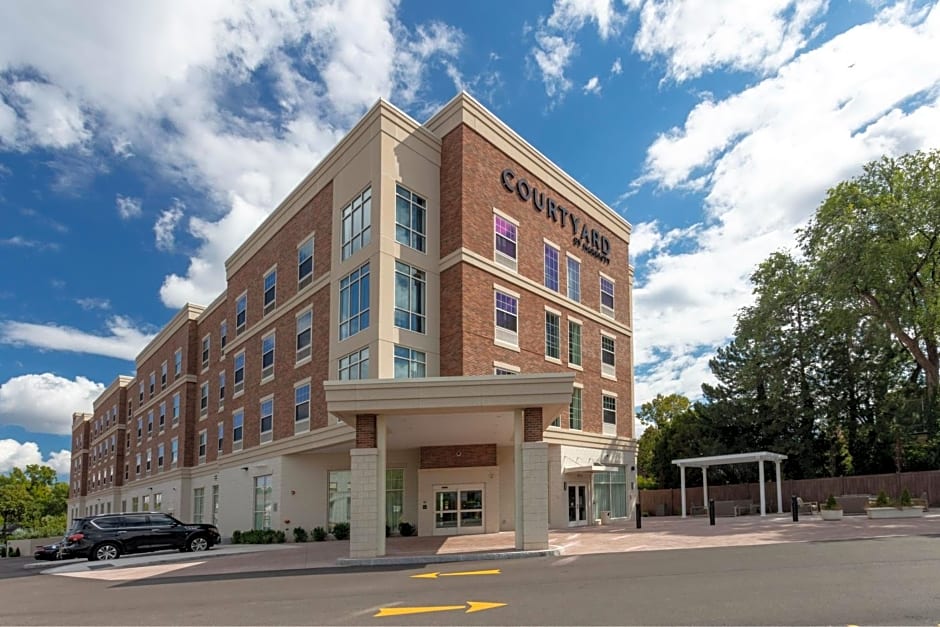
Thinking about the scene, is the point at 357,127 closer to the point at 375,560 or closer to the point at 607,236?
the point at 607,236

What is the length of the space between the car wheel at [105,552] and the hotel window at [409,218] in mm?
13935

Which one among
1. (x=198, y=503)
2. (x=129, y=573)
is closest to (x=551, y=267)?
(x=129, y=573)

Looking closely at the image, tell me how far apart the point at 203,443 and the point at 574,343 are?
2443 cm

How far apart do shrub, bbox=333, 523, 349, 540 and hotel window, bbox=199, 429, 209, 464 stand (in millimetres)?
17524

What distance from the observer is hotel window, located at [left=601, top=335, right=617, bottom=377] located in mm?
36078

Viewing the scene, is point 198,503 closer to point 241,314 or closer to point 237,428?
point 237,428

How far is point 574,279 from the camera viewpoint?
34594 mm

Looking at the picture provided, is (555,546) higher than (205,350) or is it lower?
lower

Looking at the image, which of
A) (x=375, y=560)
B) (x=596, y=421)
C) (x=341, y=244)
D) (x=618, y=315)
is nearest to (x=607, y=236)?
(x=618, y=315)

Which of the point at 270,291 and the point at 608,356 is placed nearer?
the point at 270,291

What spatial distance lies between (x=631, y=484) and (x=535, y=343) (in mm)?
10435

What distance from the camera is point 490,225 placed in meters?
29.4

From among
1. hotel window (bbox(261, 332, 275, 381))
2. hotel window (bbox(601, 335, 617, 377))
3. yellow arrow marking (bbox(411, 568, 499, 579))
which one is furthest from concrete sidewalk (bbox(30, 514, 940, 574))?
hotel window (bbox(601, 335, 617, 377))

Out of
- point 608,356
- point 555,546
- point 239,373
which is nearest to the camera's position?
point 555,546
